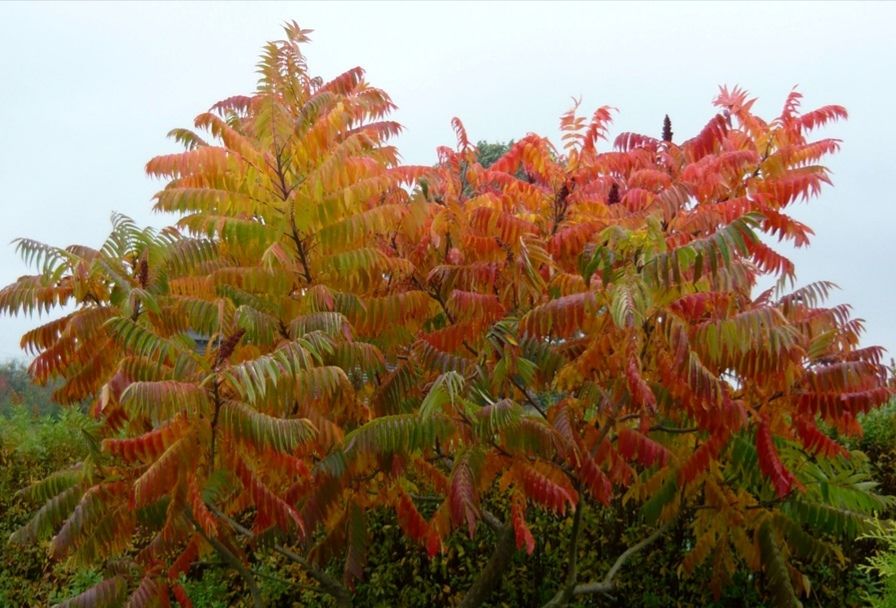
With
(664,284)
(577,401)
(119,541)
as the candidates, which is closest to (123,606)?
(119,541)

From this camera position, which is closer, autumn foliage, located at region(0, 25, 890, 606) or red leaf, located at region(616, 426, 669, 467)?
autumn foliage, located at region(0, 25, 890, 606)

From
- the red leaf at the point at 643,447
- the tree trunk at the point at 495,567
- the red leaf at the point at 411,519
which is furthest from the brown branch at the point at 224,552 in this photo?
the red leaf at the point at 643,447

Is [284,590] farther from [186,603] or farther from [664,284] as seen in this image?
[664,284]

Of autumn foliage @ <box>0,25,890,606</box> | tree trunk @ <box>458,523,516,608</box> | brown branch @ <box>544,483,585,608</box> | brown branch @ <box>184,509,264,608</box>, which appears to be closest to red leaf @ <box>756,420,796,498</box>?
autumn foliage @ <box>0,25,890,606</box>

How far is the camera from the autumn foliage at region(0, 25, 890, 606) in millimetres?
4840

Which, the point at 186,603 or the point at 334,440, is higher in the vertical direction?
the point at 334,440

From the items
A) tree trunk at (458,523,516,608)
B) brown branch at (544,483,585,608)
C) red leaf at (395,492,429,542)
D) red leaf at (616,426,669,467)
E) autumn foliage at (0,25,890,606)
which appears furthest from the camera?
tree trunk at (458,523,516,608)

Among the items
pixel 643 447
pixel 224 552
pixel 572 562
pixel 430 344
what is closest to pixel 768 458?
pixel 643 447

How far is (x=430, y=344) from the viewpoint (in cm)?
555

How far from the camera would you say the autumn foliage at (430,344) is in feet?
15.9

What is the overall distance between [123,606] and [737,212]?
163 inches

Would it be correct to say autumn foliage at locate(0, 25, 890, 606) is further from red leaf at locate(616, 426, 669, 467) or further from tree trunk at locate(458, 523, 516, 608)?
tree trunk at locate(458, 523, 516, 608)

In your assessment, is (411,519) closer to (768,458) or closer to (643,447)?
(643,447)

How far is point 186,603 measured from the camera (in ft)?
18.5
